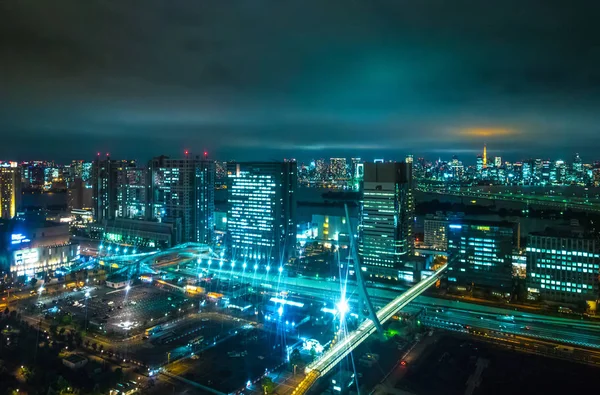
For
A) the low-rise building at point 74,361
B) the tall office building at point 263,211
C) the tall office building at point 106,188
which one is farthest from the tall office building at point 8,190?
the low-rise building at point 74,361

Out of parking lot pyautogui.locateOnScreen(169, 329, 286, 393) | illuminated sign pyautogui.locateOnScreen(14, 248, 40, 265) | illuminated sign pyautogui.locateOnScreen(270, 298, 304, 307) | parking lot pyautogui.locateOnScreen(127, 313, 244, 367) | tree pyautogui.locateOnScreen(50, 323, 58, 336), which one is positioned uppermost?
illuminated sign pyautogui.locateOnScreen(14, 248, 40, 265)

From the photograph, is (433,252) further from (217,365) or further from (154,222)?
(154,222)

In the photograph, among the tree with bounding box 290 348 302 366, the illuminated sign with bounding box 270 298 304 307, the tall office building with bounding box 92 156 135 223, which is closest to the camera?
the tree with bounding box 290 348 302 366

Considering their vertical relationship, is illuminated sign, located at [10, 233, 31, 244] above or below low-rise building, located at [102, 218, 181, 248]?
above

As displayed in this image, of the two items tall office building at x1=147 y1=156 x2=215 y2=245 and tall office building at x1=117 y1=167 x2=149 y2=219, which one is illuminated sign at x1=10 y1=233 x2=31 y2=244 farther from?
tall office building at x1=117 y1=167 x2=149 y2=219

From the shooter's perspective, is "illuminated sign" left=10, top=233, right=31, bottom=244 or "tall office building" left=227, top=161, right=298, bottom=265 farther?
"tall office building" left=227, top=161, right=298, bottom=265

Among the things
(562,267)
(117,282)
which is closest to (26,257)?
(117,282)

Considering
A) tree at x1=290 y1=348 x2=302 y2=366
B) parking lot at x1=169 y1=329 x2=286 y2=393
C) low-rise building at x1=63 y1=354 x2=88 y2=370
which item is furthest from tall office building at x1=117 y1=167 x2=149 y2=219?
tree at x1=290 y1=348 x2=302 y2=366
